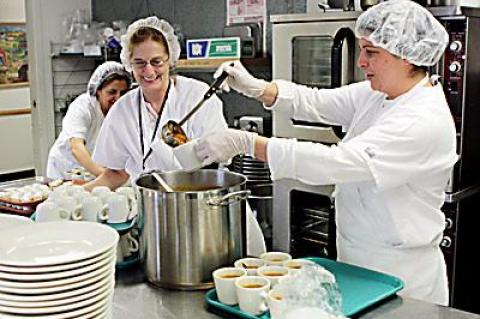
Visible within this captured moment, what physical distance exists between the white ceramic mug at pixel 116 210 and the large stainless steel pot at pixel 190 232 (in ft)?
0.81

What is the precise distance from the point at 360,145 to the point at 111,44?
344cm

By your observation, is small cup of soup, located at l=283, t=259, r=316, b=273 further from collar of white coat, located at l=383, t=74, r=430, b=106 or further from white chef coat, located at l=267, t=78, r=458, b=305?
collar of white coat, located at l=383, t=74, r=430, b=106

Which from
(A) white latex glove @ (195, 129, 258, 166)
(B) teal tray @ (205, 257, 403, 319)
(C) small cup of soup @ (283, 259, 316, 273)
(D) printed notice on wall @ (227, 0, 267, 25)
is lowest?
(B) teal tray @ (205, 257, 403, 319)

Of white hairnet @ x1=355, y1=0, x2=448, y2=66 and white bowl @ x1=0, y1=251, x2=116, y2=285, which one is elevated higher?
white hairnet @ x1=355, y1=0, x2=448, y2=66

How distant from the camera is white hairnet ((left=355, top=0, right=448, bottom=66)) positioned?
1.89 metres

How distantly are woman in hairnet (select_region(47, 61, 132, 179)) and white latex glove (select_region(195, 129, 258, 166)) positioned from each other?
196 cm

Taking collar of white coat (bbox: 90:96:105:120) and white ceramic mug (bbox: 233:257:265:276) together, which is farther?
collar of white coat (bbox: 90:96:105:120)

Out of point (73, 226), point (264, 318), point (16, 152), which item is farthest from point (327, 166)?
point (16, 152)

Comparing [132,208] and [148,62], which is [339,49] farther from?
[132,208]

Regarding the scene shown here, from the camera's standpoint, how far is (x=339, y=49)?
289 centimetres

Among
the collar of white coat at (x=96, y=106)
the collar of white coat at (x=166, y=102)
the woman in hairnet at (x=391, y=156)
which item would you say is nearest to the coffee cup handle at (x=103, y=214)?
the woman in hairnet at (x=391, y=156)

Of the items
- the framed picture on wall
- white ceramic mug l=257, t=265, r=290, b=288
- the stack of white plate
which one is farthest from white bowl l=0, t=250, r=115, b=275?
the framed picture on wall

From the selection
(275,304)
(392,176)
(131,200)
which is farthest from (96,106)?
(275,304)

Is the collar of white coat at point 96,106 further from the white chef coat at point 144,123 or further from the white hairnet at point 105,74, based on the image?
the white chef coat at point 144,123
